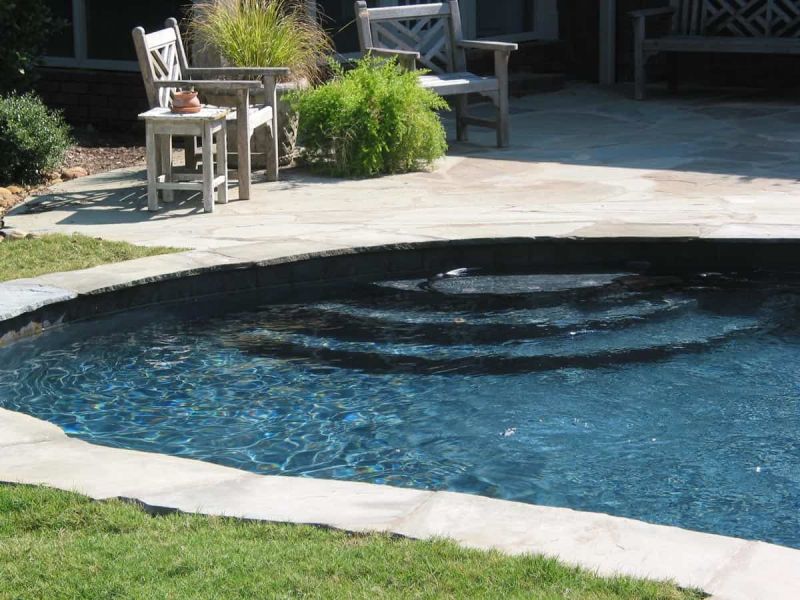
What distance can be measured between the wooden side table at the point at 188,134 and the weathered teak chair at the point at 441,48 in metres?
1.94

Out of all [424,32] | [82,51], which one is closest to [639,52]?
[424,32]

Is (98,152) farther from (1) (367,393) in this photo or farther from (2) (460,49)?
(1) (367,393)

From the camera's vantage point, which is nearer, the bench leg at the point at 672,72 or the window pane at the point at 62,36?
the window pane at the point at 62,36

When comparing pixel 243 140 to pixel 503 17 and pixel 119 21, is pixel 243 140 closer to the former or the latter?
pixel 119 21

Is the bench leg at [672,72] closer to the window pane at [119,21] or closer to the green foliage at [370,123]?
the green foliage at [370,123]

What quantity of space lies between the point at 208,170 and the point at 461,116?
3.11m

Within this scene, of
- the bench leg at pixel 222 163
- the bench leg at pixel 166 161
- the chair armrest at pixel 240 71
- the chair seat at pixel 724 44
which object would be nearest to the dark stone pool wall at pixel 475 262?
the bench leg at pixel 222 163

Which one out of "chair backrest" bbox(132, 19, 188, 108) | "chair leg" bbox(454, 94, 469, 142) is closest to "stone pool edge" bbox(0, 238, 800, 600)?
"chair backrest" bbox(132, 19, 188, 108)

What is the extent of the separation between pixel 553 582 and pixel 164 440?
6.47 ft

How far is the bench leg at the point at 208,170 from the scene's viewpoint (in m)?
7.09

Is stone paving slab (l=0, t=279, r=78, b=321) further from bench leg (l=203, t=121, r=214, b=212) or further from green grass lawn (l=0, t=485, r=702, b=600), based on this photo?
green grass lawn (l=0, t=485, r=702, b=600)

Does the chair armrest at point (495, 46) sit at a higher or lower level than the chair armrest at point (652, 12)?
lower

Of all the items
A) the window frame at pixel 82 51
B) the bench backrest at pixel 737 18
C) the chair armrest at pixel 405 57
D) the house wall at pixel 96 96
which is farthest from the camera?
the bench backrest at pixel 737 18

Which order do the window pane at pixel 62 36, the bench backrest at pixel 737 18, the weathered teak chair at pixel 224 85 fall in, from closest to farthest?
the weathered teak chair at pixel 224 85
the window pane at pixel 62 36
the bench backrest at pixel 737 18
